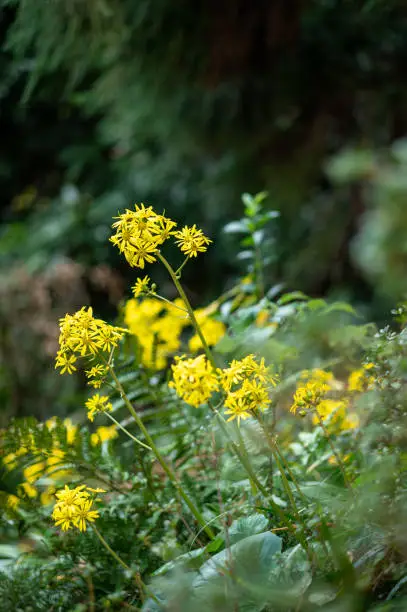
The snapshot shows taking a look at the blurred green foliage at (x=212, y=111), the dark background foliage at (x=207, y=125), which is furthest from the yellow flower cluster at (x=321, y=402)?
the blurred green foliage at (x=212, y=111)

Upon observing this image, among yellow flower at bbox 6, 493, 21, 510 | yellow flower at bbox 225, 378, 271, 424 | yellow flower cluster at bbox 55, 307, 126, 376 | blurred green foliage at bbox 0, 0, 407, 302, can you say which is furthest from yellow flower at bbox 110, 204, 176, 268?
blurred green foliage at bbox 0, 0, 407, 302

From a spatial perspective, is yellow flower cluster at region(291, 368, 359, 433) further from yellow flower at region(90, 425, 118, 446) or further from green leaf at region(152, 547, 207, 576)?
yellow flower at region(90, 425, 118, 446)

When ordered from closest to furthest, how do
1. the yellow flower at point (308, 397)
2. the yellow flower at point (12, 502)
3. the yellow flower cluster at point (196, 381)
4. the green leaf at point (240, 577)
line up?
the green leaf at point (240, 577)
the yellow flower cluster at point (196, 381)
the yellow flower at point (308, 397)
the yellow flower at point (12, 502)

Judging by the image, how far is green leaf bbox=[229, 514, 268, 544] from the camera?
3.22ft

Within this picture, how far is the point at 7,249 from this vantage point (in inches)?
167

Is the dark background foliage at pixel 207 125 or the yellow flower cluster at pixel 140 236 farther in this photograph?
the dark background foliage at pixel 207 125

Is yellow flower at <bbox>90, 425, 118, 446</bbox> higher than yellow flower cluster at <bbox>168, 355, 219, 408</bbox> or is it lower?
higher

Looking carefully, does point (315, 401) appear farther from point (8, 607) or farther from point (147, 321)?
point (147, 321)

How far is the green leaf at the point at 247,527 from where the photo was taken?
38.6 inches

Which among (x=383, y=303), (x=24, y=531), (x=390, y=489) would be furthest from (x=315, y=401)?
(x=383, y=303)

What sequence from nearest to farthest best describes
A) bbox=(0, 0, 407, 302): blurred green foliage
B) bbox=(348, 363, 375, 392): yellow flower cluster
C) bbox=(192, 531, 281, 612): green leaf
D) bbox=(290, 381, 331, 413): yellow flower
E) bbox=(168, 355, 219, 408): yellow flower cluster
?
bbox=(192, 531, 281, 612): green leaf
bbox=(168, 355, 219, 408): yellow flower cluster
bbox=(290, 381, 331, 413): yellow flower
bbox=(348, 363, 375, 392): yellow flower cluster
bbox=(0, 0, 407, 302): blurred green foliage

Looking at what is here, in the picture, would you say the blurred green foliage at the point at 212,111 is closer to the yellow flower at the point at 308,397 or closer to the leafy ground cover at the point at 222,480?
the leafy ground cover at the point at 222,480

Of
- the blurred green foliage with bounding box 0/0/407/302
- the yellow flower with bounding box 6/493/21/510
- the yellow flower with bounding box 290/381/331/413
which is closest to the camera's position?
the yellow flower with bounding box 290/381/331/413

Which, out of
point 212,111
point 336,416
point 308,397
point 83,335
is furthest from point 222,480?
point 212,111
